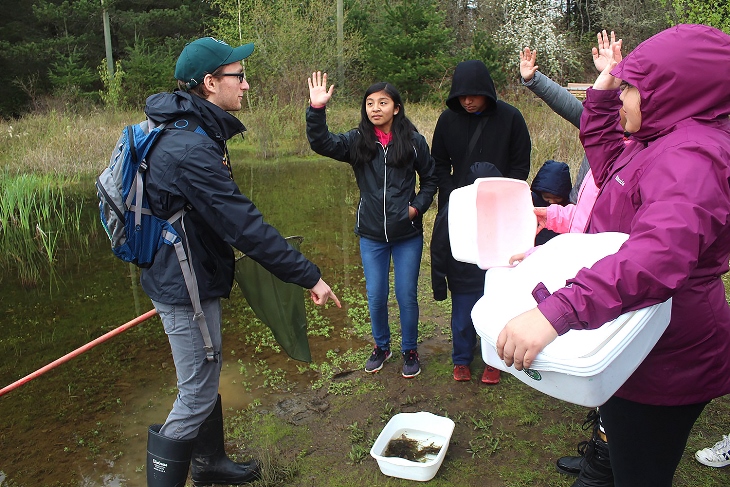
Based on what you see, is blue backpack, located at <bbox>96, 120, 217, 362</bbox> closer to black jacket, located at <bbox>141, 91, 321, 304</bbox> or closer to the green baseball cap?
black jacket, located at <bbox>141, 91, 321, 304</bbox>

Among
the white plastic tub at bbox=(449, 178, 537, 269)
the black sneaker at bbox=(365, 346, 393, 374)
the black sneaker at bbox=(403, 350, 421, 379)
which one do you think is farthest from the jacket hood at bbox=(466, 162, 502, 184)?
the black sneaker at bbox=(365, 346, 393, 374)

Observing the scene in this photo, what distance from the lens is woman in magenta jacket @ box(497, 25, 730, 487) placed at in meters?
1.30

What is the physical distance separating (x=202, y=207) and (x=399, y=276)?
1.71 meters

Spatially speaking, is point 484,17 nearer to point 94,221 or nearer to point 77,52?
point 77,52

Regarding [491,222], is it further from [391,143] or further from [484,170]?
[391,143]

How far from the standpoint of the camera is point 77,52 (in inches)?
918

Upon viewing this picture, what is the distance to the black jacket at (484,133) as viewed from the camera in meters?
3.53

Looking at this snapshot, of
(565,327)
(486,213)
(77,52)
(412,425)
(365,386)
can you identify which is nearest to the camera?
(565,327)

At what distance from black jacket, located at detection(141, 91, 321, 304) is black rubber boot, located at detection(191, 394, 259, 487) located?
Result: 685 mm

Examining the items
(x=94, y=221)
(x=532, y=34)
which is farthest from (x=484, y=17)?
(x=94, y=221)

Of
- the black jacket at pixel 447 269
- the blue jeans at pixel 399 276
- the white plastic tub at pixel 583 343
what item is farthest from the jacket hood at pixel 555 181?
the white plastic tub at pixel 583 343

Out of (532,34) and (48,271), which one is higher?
(532,34)

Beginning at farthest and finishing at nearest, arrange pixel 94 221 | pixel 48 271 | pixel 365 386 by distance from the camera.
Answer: pixel 94 221, pixel 48 271, pixel 365 386

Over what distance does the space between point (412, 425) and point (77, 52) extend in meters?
24.8
